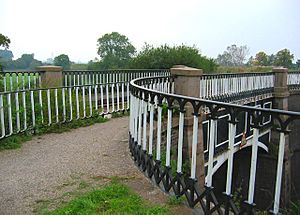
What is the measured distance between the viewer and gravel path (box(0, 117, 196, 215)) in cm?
376

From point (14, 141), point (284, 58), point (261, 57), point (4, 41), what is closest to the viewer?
point (14, 141)

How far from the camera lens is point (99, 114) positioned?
888 centimetres

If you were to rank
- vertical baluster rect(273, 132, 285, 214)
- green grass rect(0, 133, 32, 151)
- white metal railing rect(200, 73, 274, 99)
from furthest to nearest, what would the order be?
white metal railing rect(200, 73, 274, 99), green grass rect(0, 133, 32, 151), vertical baluster rect(273, 132, 285, 214)

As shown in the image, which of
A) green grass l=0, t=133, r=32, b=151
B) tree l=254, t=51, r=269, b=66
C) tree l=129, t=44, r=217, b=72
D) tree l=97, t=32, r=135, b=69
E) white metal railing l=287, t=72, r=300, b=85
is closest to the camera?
green grass l=0, t=133, r=32, b=151

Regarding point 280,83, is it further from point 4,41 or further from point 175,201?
point 175,201

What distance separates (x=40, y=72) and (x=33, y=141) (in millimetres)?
4859

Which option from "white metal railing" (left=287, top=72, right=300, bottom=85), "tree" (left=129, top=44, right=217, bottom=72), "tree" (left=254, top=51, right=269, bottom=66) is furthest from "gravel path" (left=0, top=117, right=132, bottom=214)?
"tree" (left=254, top=51, right=269, bottom=66)

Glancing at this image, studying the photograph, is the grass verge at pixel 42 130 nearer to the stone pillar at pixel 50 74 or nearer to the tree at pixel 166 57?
the stone pillar at pixel 50 74

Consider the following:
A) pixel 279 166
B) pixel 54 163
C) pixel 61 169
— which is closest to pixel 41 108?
pixel 54 163

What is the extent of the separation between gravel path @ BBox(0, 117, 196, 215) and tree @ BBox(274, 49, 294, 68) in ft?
178

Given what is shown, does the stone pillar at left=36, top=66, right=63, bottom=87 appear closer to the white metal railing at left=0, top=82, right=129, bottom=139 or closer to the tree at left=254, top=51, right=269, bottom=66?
the white metal railing at left=0, top=82, right=129, bottom=139

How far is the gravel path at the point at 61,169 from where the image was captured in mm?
3763

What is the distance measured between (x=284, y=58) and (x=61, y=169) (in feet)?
191

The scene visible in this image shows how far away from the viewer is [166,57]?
22.5 m
